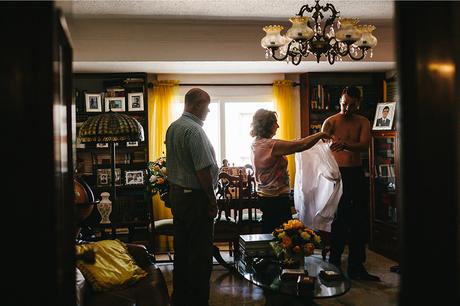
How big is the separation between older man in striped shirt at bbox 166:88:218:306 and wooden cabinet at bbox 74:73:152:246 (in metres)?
2.61

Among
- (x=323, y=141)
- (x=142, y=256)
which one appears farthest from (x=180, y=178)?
(x=323, y=141)

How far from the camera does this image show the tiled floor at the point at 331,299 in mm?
3535

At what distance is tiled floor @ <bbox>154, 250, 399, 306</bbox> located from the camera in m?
3.54

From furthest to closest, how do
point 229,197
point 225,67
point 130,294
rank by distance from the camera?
point 225,67
point 229,197
point 130,294

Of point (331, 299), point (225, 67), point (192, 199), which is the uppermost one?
point (225, 67)

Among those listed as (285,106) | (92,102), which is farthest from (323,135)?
(92,102)

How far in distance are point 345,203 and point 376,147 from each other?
5.11ft

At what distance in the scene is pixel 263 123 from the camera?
354 centimetres

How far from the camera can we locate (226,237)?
4609 mm

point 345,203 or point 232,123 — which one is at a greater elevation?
point 232,123

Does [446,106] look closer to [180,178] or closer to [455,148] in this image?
[455,148]

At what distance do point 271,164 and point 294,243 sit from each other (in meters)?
0.75

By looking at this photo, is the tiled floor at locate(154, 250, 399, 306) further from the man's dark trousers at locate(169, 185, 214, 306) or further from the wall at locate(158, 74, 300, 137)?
the wall at locate(158, 74, 300, 137)

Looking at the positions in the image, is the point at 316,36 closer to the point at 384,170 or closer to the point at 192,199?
the point at 192,199
